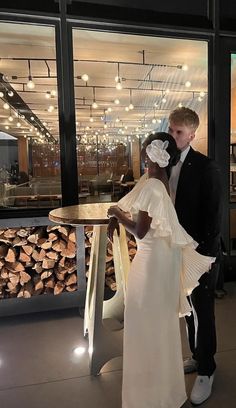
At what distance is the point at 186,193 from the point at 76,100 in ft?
5.70

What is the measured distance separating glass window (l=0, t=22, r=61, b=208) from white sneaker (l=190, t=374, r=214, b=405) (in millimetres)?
1918

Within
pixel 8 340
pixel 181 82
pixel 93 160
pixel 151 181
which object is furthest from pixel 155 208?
pixel 181 82

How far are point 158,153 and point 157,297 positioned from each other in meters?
0.67

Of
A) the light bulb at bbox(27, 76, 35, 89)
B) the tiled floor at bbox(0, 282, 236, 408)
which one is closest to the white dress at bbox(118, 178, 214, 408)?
the tiled floor at bbox(0, 282, 236, 408)

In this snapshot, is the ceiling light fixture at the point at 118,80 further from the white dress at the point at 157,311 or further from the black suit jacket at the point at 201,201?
the white dress at the point at 157,311

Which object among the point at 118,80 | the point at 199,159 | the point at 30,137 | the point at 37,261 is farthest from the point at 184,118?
the point at 118,80

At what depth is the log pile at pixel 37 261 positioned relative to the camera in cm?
305

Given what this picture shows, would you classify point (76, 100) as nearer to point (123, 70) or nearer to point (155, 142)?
point (155, 142)

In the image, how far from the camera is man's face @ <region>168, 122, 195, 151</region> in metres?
1.84

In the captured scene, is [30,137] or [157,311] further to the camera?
[30,137]

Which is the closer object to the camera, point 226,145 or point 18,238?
point 18,238

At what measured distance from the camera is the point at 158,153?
1.51m

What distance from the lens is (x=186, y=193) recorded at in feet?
6.10

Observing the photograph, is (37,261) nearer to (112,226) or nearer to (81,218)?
(81,218)
